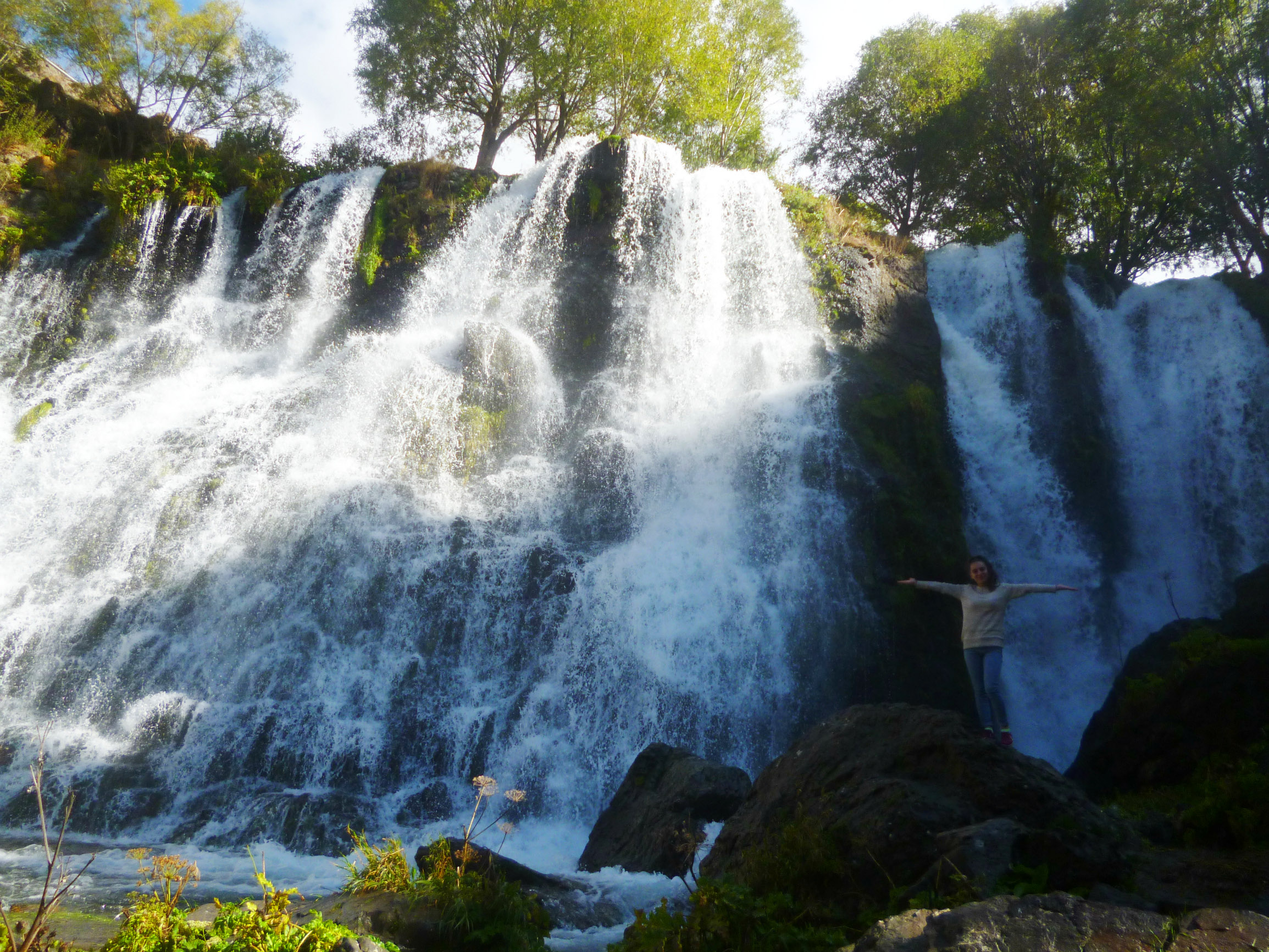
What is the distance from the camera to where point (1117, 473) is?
13.6m

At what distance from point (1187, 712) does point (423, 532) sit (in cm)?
906

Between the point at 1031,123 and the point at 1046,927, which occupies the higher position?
the point at 1031,123

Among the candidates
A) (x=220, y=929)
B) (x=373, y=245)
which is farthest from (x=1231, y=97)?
(x=220, y=929)

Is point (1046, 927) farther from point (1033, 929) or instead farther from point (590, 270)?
point (590, 270)

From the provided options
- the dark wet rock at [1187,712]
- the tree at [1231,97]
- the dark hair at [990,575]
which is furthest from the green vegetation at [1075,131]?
the dark hair at [990,575]

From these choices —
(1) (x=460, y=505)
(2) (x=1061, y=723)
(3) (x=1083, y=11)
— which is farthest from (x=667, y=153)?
(2) (x=1061, y=723)

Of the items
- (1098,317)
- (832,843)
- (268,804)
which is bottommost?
→ (268,804)

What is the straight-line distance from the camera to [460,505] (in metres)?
11.6

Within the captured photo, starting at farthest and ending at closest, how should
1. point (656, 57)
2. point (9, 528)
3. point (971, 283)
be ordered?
point (656, 57), point (971, 283), point (9, 528)

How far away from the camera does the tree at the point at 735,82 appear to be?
73.9ft

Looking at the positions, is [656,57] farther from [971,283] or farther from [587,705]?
[587,705]

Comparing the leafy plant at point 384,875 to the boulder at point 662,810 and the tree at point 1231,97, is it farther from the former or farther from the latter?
the tree at point 1231,97

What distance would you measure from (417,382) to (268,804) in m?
7.20

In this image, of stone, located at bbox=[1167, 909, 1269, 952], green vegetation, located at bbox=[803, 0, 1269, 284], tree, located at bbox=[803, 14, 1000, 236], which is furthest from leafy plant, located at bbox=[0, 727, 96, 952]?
tree, located at bbox=[803, 14, 1000, 236]
